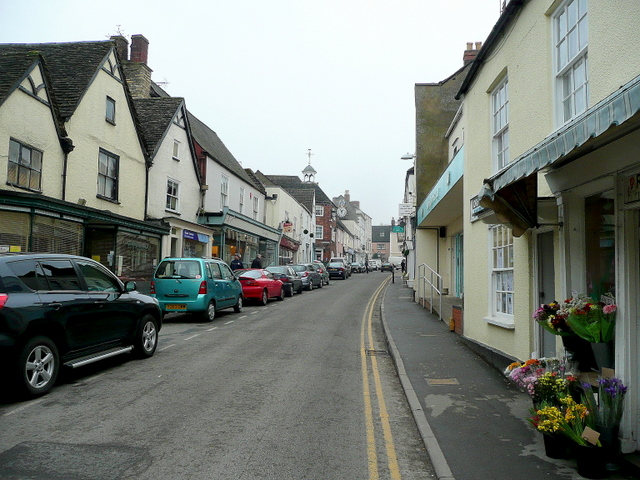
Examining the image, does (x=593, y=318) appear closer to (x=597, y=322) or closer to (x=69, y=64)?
(x=597, y=322)

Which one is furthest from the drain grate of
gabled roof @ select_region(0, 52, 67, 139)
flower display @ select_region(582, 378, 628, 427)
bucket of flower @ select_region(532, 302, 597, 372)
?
gabled roof @ select_region(0, 52, 67, 139)

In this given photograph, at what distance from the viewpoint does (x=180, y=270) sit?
46.7ft

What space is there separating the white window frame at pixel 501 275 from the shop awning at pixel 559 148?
202cm

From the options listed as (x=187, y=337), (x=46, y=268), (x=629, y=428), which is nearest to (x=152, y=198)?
(x=187, y=337)

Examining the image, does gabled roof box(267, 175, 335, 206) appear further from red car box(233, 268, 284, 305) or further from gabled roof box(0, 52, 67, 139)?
gabled roof box(0, 52, 67, 139)

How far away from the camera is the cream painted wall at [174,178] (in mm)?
21109

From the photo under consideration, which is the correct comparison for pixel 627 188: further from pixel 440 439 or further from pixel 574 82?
pixel 440 439

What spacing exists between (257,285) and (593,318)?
1571cm

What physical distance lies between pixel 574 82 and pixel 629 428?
158 inches

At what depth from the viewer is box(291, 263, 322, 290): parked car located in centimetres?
2836

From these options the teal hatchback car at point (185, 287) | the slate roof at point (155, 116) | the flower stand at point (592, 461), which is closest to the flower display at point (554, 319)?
the flower stand at point (592, 461)

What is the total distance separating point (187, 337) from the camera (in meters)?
11.6

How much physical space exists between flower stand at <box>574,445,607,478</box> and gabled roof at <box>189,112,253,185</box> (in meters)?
24.1

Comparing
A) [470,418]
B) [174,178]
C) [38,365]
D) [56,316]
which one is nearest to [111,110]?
[174,178]
